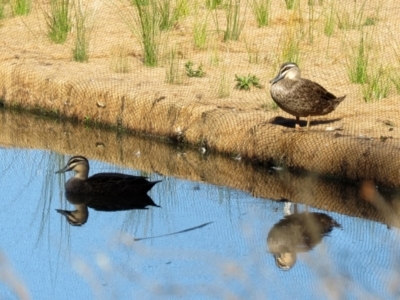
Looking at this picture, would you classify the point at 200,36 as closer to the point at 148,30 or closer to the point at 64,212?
the point at 148,30

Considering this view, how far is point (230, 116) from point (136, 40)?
3.23 m

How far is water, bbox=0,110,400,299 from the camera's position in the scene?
6527 millimetres

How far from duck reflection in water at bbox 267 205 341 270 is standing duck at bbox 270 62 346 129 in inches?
63.0

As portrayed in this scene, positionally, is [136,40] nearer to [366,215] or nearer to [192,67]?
[192,67]

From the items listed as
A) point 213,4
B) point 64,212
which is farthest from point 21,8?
point 64,212

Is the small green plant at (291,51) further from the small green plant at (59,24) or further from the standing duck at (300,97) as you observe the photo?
the small green plant at (59,24)

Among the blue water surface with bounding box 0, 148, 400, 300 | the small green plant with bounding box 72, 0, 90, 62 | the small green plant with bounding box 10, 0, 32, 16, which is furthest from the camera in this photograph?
the small green plant with bounding box 10, 0, 32, 16

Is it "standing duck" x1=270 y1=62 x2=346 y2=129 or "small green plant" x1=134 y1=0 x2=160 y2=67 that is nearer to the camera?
"standing duck" x1=270 y1=62 x2=346 y2=129

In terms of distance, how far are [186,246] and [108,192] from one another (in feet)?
5.08

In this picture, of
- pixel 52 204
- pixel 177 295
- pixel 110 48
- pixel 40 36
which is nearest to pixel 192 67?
pixel 110 48

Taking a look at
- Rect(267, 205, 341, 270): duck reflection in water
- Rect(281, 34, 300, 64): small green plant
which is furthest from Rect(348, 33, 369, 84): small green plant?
Rect(267, 205, 341, 270): duck reflection in water

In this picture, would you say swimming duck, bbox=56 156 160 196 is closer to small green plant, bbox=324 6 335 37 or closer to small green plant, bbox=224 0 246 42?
small green plant, bbox=224 0 246 42

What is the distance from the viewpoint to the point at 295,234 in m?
8.05

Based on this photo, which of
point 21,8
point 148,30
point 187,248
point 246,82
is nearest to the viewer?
point 187,248
